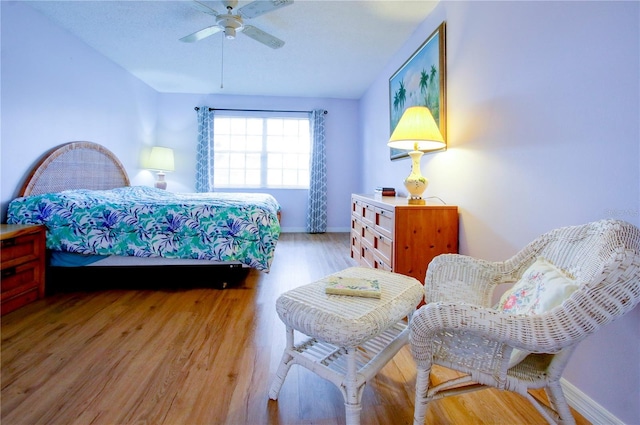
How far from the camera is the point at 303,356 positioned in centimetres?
127

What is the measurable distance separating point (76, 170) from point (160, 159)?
158 centimetres

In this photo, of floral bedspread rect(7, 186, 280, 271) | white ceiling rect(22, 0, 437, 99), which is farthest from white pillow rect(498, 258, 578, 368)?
white ceiling rect(22, 0, 437, 99)

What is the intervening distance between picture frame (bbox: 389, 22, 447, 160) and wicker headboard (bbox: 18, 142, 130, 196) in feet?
11.1

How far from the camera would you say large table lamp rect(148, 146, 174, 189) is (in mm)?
4738

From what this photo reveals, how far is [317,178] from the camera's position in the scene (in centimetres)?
548

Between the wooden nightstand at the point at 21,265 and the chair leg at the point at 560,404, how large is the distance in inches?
117

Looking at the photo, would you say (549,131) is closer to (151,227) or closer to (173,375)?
(173,375)

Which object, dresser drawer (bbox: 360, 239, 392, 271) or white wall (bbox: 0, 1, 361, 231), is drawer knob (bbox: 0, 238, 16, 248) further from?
dresser drawer (bbox: 360, 239, 392, 271)

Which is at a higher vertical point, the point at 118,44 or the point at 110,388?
the point at 118,44

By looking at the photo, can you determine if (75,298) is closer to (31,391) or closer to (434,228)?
(31,391)

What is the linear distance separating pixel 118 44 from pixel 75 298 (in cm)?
273

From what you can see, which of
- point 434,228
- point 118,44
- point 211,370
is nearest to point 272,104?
point 118,44

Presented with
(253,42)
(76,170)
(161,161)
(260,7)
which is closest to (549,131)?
(260,7)

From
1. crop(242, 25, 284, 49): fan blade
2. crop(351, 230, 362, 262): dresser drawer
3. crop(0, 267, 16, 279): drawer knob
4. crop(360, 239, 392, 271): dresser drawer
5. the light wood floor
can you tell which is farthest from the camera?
crop(351, 230, 362, 262): dresser drawer
